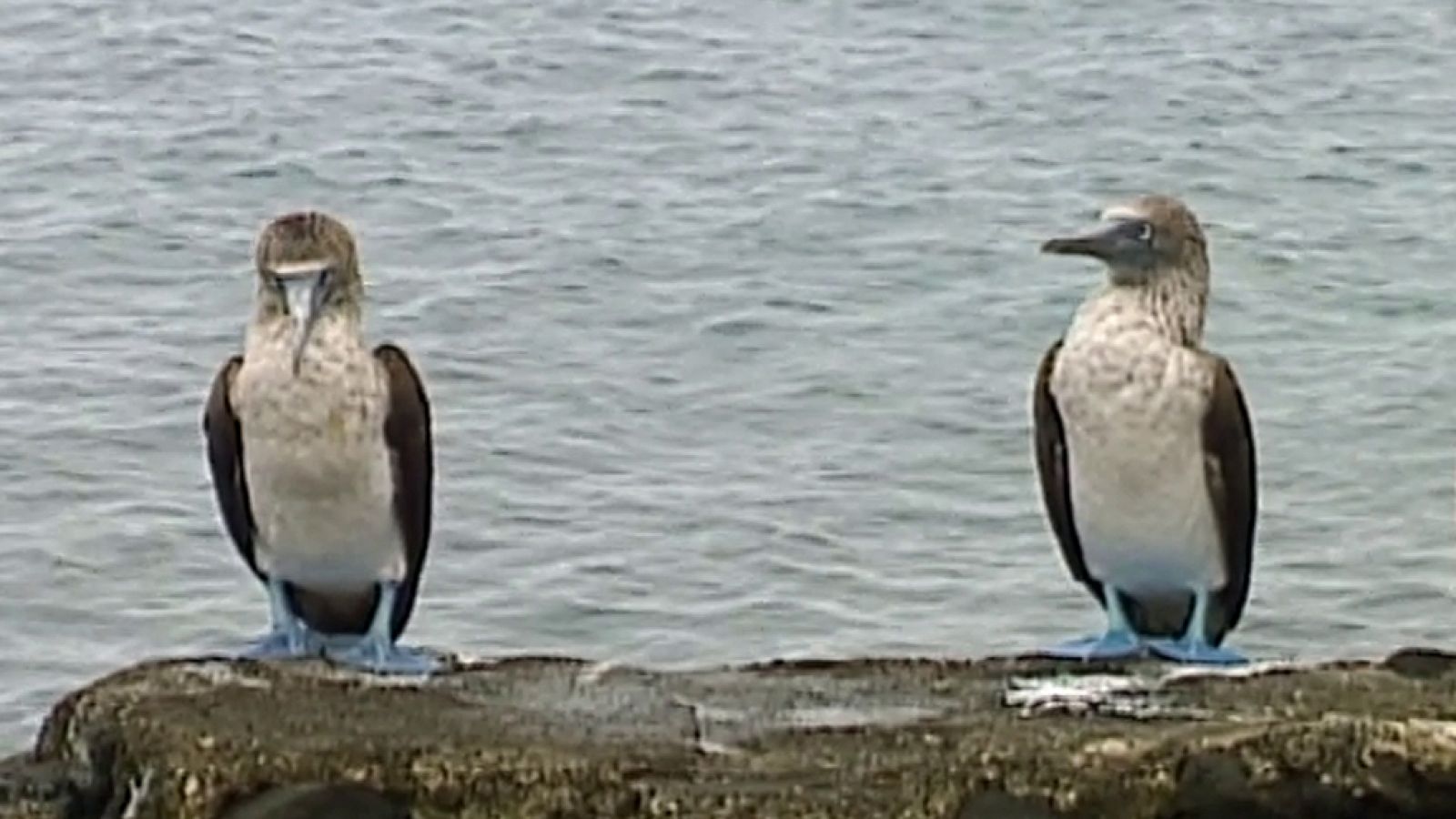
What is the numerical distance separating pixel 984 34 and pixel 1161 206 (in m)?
14.5

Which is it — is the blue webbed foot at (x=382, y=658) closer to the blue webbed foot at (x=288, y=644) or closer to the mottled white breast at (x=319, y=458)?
the blue webbed foot at (x=288, y=644)

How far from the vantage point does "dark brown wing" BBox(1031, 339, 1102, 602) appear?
10.1 metres

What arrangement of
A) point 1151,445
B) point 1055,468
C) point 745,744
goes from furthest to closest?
1. point 1055,468
2. point 1151,445
3. point 745,744

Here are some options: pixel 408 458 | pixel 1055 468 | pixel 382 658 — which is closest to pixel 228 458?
pixel 408 458

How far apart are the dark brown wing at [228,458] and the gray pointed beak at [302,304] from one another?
0.29 metres

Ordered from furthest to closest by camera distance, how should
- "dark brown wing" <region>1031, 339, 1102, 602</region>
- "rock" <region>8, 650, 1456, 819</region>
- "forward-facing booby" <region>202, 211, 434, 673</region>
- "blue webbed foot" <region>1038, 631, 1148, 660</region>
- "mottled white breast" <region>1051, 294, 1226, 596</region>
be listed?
"dark brown wing" <region>1031, 339, 1102, 602</region> < "mottled white breast" <region>1051, 294, 1226, 596</region> < "forward-facing booby" <region>202, 211, 434, 673</region> < "blue webbed foot" <region>1038, 631, 1148, 660</region> < "rock" <region>8, 650, 1456, 819</region>

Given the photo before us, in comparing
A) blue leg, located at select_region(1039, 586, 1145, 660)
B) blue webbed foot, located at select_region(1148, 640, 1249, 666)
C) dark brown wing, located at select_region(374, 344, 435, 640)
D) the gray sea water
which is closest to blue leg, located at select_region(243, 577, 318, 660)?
dark brown wing, located at select_region(374, 344, 435, 640)

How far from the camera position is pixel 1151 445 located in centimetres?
988

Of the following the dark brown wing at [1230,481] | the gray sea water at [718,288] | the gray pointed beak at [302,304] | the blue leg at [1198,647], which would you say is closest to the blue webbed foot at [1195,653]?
the blue leg at [1198,647]

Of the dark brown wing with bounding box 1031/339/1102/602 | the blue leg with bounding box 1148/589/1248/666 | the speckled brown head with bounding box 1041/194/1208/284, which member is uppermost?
the speckled brown head with bounding box 1041/194/1208/284

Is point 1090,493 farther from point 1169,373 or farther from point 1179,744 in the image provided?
point 1179,744

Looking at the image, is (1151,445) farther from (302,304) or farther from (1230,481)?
(302,304)

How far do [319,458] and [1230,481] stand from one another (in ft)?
6.96

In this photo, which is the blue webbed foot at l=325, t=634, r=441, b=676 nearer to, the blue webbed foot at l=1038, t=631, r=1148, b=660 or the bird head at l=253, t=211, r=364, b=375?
the bird head at l=253, t=211, r=364, b=375
